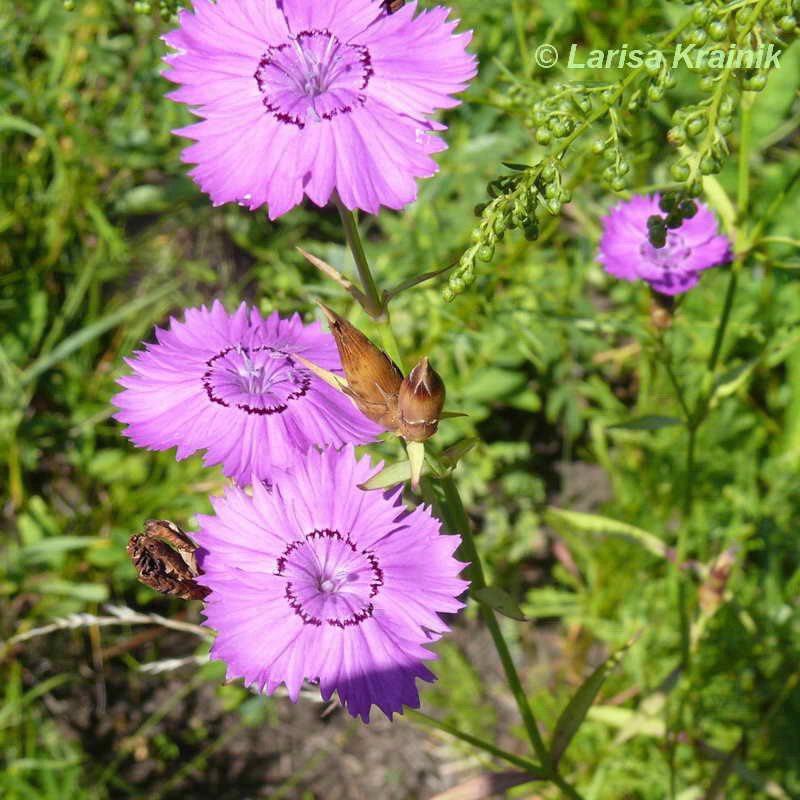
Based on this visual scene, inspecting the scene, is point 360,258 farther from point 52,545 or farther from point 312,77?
point 52,545

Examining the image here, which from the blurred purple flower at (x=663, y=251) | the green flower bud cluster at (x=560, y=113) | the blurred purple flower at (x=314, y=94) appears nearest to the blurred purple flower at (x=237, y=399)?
the blurred purple flower at (x=314, y=94)

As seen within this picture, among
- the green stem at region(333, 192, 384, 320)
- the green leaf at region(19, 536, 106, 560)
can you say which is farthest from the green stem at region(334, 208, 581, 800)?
the green leaf at region(19, 536, 106, 560)

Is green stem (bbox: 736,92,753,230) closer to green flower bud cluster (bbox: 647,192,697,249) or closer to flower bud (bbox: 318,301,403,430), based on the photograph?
green flower bud cluster (bbox: 647,192,697,249)

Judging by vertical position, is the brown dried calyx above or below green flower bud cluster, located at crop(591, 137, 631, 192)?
below

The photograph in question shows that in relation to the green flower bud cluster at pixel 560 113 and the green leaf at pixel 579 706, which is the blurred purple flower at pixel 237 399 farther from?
the green leaf at pixel 579 706

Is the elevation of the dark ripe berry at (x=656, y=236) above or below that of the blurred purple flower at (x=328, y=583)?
above

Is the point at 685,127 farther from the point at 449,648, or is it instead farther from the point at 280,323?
the point at 449,648
